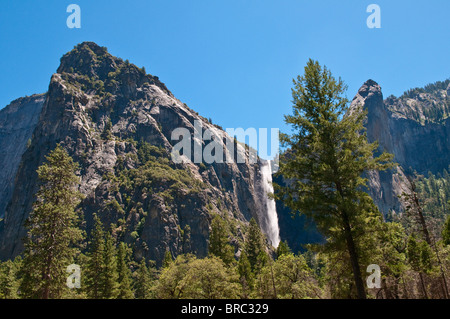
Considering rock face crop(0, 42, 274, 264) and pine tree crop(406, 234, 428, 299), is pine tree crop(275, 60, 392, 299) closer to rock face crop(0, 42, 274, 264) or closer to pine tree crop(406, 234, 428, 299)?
pine tree crop(406, 234, 428, 299)

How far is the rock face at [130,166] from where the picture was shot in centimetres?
8619

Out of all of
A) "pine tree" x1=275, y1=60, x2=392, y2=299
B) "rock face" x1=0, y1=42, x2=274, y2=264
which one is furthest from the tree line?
"rock face" x1=0, y1=42, x2=274, y2=264

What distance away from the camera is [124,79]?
14525cm

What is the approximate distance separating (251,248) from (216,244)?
600 inches

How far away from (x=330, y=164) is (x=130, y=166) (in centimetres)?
10298

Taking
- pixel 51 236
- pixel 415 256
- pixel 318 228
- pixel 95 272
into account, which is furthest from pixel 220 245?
pixel 318 228

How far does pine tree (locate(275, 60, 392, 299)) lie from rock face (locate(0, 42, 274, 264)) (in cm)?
7088

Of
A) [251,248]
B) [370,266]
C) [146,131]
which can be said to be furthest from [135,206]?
[370,266]

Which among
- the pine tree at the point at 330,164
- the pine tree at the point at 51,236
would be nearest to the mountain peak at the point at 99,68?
the pine tree at the point at 51,236

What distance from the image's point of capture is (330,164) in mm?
12805

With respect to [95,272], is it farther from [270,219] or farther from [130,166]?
[270,219]

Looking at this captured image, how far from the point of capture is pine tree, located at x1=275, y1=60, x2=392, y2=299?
12.4 meters
